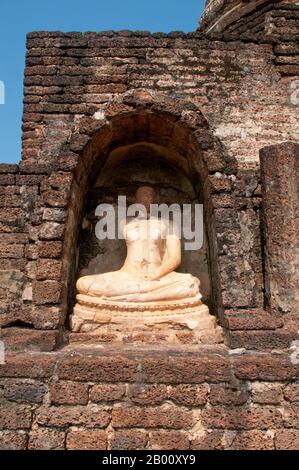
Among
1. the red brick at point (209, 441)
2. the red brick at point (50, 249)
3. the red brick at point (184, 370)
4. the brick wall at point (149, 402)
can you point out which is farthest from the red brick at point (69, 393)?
the red brick at point (50, 249)

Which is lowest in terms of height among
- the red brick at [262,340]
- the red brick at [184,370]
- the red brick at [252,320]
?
the red brick at [184,370]

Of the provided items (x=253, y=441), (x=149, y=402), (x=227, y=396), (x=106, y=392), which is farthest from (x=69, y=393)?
(x=253, y=441)

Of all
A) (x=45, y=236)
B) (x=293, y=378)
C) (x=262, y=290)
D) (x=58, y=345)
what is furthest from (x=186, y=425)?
(x=45, y=236)

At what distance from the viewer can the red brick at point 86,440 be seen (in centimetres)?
314

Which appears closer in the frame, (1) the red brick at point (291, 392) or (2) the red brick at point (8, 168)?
(1) the red brick at point (291, 392)

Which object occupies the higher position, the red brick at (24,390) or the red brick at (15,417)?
the red brick at (24,390)

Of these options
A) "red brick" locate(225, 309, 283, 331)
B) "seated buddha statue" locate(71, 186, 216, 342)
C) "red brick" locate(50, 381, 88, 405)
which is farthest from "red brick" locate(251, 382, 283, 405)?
"red brick" locate(50, 381, 88, 405)

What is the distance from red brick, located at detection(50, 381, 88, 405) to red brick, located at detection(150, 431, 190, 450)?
0.64 metres

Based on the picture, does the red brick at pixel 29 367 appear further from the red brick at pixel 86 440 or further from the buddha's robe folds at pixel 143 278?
the buddha's robe folds at pixel 143 278

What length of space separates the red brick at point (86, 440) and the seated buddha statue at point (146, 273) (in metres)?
1.33

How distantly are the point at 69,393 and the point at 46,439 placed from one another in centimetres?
39
